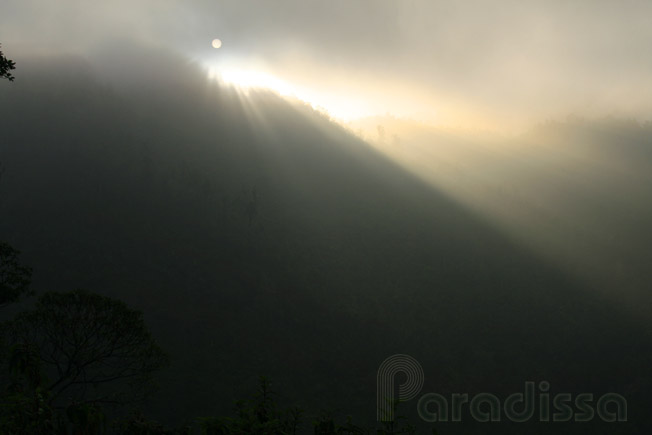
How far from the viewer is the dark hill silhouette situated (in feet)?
156

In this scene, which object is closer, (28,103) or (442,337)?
(442,337)

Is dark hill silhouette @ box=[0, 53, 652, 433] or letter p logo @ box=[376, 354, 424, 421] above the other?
dark hill silhouette @ box=[0, 53, 652, 433]

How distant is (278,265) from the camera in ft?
208

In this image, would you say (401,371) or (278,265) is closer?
(401,371)

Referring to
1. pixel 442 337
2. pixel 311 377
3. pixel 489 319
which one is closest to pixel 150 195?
pixel 311 377

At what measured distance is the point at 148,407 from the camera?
36.8m

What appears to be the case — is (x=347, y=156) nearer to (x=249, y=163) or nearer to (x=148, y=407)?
(x=249, y=163)

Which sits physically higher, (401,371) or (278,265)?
(278,265)

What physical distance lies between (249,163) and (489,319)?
55.3 metres

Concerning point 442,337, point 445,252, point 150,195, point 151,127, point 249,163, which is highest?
point 151,127

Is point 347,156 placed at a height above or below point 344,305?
above

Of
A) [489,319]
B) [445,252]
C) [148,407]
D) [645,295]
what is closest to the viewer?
[148,407]

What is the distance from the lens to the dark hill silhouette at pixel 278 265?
4756 centimetres

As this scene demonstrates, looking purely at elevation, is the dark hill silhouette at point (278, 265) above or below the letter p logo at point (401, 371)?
above
